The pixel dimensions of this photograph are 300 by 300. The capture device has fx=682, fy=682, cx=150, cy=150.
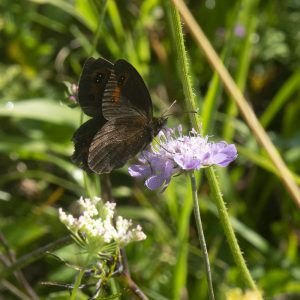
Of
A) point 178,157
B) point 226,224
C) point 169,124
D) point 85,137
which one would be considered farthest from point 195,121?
point 169,124

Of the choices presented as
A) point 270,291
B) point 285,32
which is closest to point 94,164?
point 270,291

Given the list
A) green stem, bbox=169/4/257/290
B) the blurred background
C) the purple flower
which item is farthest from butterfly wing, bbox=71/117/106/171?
the blurred background

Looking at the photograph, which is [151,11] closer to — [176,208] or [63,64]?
[63,64]

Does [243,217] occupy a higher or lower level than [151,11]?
lower

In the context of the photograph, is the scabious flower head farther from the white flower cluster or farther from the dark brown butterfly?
the dark brown butterfly

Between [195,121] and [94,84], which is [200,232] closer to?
[195,121]
